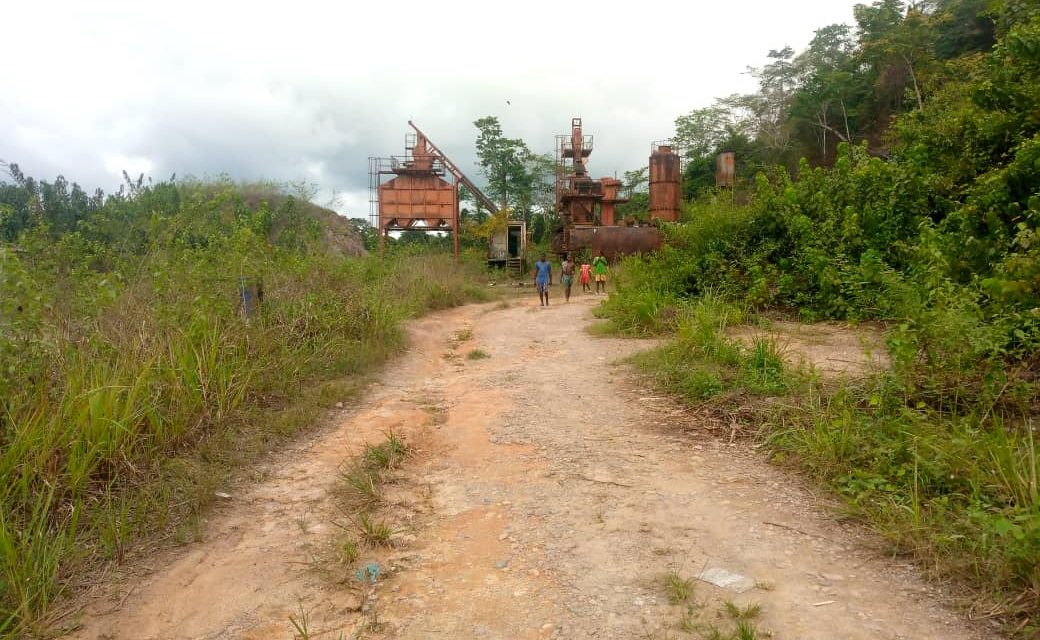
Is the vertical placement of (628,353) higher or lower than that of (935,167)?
lower

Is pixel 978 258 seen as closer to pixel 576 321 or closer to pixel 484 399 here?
pixel 484 399

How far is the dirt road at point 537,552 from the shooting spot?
8.10 feet

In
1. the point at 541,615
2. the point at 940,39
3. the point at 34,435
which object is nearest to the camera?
the point at 541,615

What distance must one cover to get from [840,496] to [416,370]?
5302 mm

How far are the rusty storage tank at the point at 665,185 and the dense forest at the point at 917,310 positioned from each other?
41.5 feet

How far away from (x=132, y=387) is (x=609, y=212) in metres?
25.4

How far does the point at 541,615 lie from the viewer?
251cm

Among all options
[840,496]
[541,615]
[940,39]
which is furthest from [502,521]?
[940,39]

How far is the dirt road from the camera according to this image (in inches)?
97.2

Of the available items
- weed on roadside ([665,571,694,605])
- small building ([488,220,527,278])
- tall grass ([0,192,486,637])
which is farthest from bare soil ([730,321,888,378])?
small building ([488,220,527,278])

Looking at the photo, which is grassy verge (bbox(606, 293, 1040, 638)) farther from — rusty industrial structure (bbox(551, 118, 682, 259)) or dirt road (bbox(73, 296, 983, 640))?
rusty industrial structure (bbox(551, 118, 682, 259))

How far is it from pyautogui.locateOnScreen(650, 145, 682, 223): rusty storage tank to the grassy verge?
65.1 ft

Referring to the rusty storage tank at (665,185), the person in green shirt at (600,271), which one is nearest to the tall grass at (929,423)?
the person in green shirt at (600,271)

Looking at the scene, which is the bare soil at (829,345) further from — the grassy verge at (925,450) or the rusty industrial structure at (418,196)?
the rusty industrial structure at (418,196)
